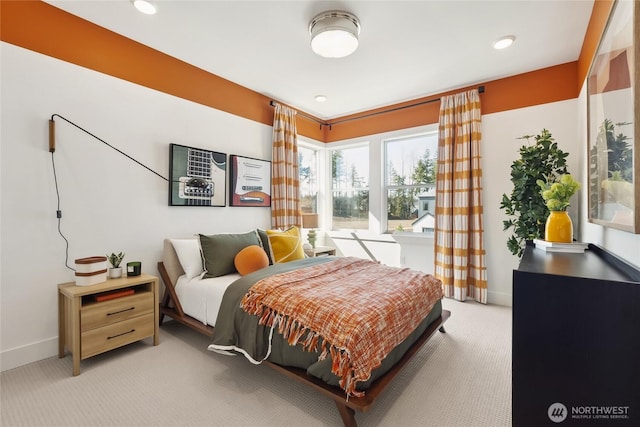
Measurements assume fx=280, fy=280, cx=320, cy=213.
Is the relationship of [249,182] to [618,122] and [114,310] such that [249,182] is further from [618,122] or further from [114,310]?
[618,122]

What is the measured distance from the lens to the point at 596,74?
172 centimetres

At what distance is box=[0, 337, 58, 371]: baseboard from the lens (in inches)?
80.4

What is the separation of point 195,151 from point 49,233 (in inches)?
57.8

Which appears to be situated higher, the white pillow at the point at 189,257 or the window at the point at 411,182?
the window at the point at 411,182

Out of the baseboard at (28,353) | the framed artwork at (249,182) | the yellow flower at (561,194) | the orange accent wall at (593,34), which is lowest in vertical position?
the baseboard at (28,353)

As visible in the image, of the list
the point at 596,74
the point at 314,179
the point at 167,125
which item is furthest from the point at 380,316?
the point at 314,179

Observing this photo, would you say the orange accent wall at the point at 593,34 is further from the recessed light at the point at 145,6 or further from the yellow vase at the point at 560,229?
the recessed light at the point at 145,6

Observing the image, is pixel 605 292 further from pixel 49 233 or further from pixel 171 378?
pixel 49 233

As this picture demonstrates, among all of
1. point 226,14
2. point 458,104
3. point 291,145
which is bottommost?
point 291,145

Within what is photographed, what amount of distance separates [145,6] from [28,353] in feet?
9.32

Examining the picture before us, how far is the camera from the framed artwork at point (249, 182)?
357cm

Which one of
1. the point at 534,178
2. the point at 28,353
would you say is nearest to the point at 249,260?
the point at 28,353

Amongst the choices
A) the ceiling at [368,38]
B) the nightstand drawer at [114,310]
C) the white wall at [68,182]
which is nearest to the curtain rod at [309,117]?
the ceiling at [368,38]

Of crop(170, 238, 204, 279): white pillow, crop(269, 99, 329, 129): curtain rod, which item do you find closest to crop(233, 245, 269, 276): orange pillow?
crop(170, 238, 204, 279): white pillow
